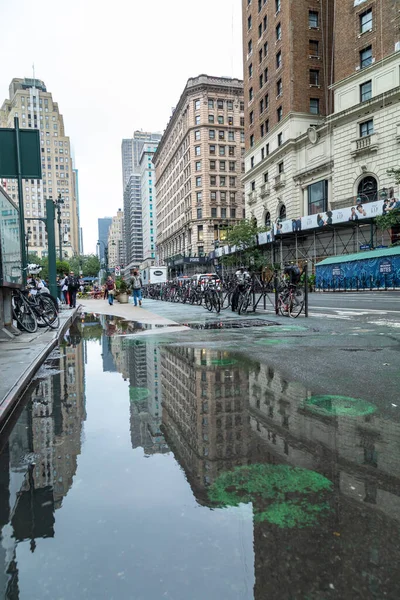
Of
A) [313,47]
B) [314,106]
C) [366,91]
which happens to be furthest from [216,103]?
[366,91]

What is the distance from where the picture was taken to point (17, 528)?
215 centimetres

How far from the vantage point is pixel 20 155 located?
10.1 m

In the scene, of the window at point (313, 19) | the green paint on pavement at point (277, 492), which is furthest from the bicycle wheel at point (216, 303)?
the window at point (313, 19)

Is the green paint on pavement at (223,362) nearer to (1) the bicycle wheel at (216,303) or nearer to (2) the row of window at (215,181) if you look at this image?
(1) the bicycle wheel at (216,303)

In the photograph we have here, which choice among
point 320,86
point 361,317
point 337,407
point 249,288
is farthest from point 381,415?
point 320,86

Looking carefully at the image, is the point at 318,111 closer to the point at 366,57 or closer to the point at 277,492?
the point at 366,57

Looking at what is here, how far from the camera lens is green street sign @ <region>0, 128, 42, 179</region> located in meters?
9.91

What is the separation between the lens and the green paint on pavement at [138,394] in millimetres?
4598

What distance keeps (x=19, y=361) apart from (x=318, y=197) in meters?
39.8

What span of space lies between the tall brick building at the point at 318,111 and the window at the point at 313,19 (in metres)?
0.09

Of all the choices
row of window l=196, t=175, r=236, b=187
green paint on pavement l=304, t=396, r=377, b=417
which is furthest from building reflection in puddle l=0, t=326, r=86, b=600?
row of window l=196, t=175, r=236, b=187

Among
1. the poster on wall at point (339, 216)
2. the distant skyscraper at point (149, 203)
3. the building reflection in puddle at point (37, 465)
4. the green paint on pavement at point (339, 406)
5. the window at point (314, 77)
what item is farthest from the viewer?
the distant skyscraper at point (149, 203)

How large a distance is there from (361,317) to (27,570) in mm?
11424

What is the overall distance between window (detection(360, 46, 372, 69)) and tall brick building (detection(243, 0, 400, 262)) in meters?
0.09
